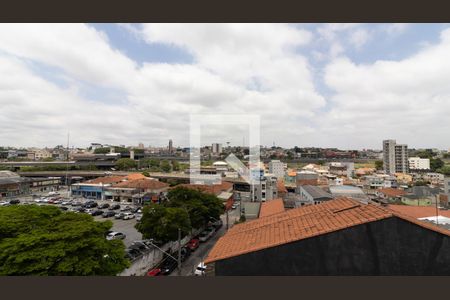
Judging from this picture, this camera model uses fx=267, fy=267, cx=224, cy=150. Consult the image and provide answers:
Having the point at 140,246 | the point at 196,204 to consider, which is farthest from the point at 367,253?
the point at 196,204

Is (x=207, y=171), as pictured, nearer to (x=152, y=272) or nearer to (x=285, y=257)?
(x=152, y=272)

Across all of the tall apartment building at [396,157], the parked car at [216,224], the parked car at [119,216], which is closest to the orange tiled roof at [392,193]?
the parked car at [216,224]

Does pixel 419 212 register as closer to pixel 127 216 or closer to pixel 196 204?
pixel 196 204

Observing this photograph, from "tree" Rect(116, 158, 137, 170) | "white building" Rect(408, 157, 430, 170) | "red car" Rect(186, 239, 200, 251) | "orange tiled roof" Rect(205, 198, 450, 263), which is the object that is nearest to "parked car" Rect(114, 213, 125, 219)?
"red car" Rect(186, 239, 200, 251)

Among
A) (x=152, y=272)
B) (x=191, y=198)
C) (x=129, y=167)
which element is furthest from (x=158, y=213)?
(x=129, y=167)

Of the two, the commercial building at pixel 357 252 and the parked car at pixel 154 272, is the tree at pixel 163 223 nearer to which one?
the parked car at pixel 154 272

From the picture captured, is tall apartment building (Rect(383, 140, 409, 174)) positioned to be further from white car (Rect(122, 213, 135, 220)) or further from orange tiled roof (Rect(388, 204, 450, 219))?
white car (Rect(122, 213, 135, 220))
